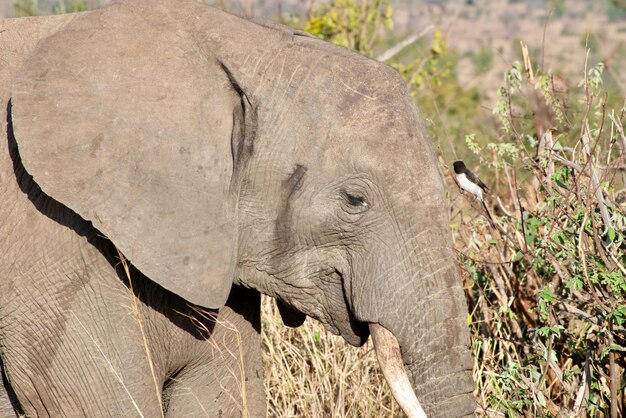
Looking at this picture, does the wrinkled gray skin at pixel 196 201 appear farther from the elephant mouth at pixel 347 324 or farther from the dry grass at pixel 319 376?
the dry grass at pixel 319 376

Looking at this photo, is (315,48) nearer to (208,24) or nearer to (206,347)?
(208,24)

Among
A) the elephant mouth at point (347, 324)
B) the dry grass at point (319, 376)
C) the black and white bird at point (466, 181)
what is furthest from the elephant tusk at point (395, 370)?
the black and white bird at point (466, 181)

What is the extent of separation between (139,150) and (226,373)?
1.02m

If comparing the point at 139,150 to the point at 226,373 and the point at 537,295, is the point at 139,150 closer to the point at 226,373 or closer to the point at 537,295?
the point at 226,373

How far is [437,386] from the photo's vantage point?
3348 mm

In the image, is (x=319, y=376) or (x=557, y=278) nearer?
(x=557, y=278)

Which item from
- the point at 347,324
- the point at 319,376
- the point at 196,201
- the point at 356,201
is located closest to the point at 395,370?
the point at 347,324

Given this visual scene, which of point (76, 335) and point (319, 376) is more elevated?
point (76, 335)

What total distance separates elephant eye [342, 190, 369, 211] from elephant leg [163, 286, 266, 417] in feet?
2.18

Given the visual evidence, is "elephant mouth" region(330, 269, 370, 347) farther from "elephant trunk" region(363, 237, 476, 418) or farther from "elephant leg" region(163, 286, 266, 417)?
"elephant leg" region(163, 286, 266, 417)

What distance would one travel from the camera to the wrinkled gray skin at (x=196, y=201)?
133 inches

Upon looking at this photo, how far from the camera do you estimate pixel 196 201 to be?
3445 mm

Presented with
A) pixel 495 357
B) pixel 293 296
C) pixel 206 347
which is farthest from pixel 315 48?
pixel 495 357

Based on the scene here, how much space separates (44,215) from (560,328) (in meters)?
2.00
